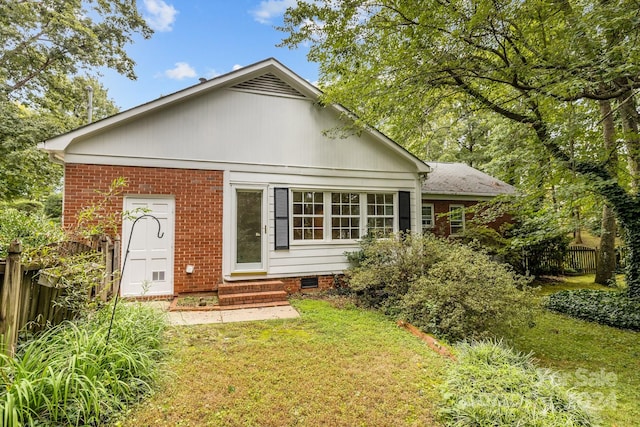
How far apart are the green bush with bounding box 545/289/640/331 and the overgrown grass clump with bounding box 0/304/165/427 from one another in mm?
9147

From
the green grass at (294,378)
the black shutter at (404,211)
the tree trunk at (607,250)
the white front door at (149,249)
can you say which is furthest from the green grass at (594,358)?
the white front door at (149,249)

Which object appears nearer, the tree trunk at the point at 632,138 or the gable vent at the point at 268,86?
the tree trunk at the point at 632,138

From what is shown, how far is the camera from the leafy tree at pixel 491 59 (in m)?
5.24

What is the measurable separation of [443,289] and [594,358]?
2.72m

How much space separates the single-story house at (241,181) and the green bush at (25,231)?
115 inches

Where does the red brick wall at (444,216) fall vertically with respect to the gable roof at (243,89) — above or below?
below

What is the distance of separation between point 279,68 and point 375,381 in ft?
23.3

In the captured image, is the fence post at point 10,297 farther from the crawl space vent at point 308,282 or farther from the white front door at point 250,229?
the crawl space vent at point 308,282

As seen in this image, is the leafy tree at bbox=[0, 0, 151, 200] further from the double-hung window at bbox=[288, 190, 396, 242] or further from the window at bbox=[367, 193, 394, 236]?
the window at bbox=[367, 193, 394, 236]

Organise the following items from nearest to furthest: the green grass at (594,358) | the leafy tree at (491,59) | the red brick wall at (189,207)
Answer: the green grass at (594,358)
the leafy tree at (491,59)
the red brick wall at (189,207)

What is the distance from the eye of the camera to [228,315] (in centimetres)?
593

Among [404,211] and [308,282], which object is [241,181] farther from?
[404,211]

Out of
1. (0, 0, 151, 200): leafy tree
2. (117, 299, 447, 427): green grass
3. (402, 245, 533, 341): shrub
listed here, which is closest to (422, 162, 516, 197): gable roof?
(402, 245, 533, 341): shrub

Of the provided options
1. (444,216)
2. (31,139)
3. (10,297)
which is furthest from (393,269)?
(31,139)
